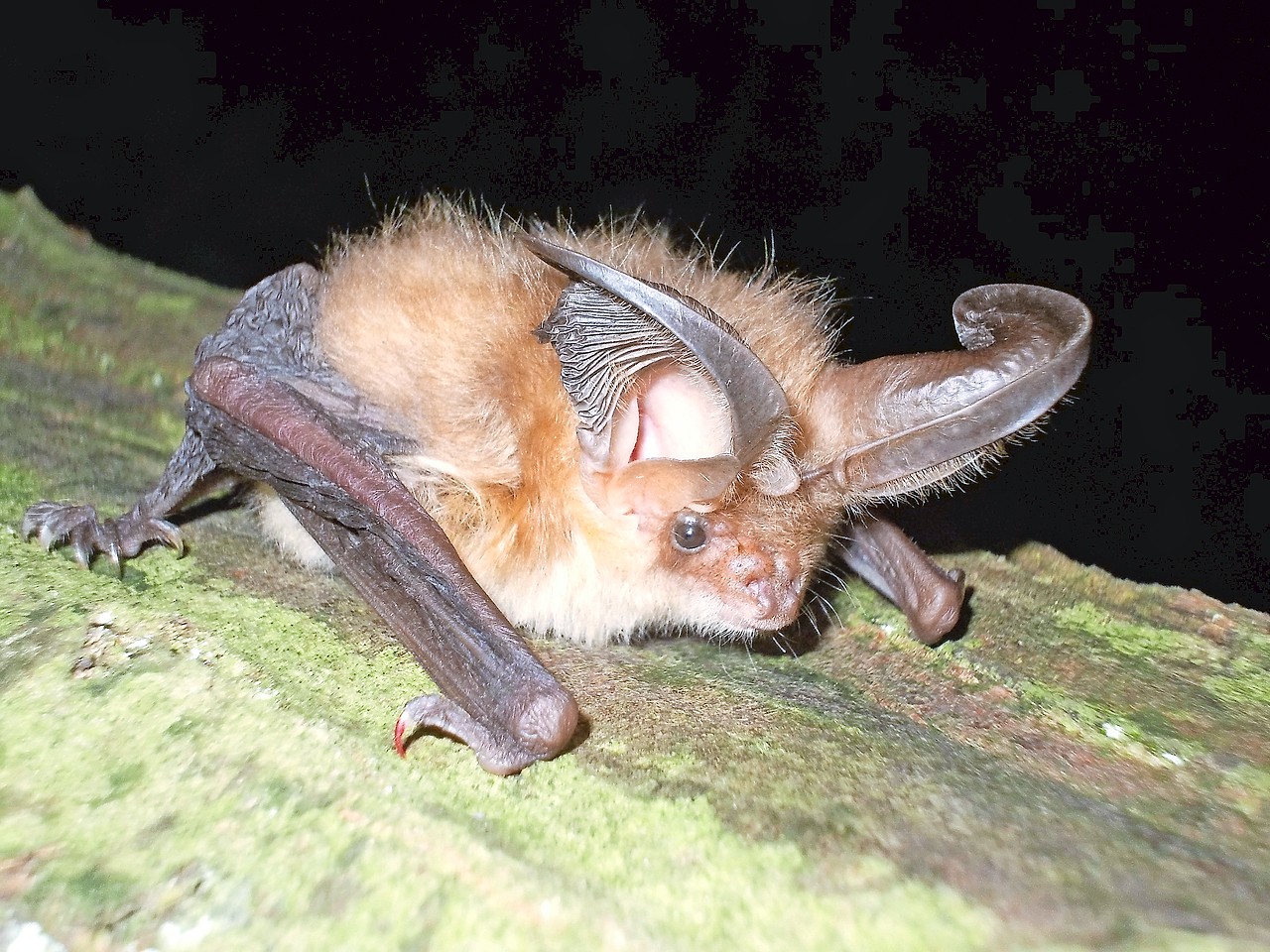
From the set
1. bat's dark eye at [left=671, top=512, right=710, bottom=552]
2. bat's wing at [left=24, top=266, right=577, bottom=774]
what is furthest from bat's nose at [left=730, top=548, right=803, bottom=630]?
bat's wing at [left=24, top=266, right=577, bottom=774]

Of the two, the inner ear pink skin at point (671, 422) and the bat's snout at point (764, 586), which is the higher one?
the inner ear pink skin at point (671, 422)

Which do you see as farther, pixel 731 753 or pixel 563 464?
pixel 563 464

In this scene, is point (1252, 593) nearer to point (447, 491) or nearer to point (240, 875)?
point (447, 491)

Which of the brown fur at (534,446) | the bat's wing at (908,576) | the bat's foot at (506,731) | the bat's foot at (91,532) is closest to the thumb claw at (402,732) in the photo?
the bat's foot at (506,731)

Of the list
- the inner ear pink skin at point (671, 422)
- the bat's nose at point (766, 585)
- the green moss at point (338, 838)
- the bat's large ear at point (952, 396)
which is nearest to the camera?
the green moss at point (338, 838)

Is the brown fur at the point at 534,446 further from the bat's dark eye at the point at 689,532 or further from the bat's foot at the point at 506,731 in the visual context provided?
the bat's foot at the point at 506,731

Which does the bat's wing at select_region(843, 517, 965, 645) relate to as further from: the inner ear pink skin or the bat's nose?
the inner ear pink skin

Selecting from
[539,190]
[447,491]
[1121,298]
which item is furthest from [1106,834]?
[539,190]
